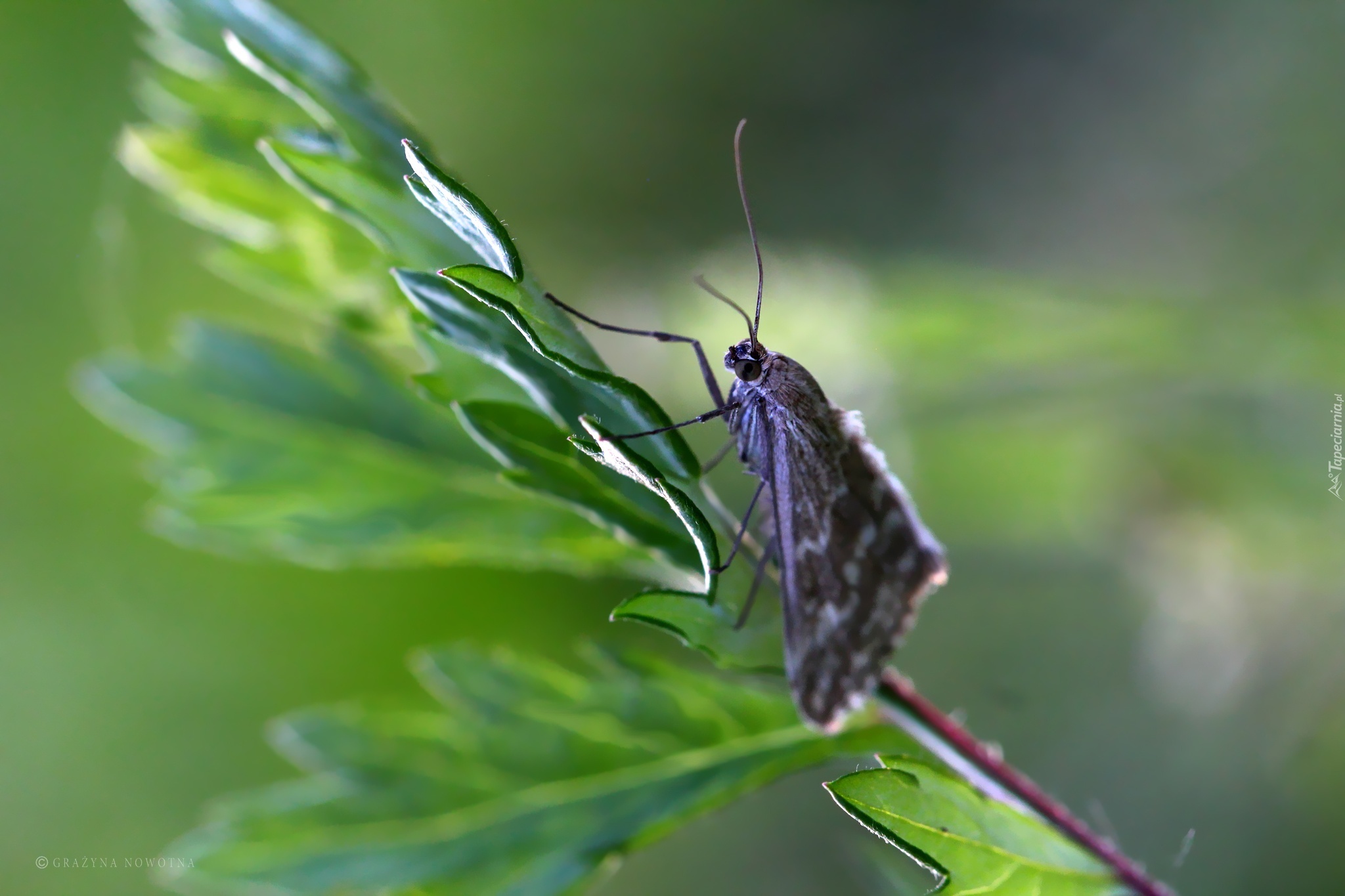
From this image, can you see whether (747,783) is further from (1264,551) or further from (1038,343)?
(1264,551)

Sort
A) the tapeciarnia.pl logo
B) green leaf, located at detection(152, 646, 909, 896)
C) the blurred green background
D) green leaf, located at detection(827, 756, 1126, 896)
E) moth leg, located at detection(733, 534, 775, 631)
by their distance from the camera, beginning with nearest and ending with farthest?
green leaf, located at detection(827, 756, 1126, 896)
moth leg, located at detection(733, 534, 775, 631)
green leaf, located at detection(152, 646, 909, 896)
the tapeciarnia.pl logo
the blurred green background

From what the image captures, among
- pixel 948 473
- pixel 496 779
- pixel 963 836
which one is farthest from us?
pixel 948 473

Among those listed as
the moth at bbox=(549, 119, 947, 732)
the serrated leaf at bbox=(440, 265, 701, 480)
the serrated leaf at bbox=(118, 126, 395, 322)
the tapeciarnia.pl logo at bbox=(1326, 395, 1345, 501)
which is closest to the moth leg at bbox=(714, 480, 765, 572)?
the moth at bbox=(549, 119, 947, 732)

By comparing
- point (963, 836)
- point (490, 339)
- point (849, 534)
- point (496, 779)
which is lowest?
point (496, 779)

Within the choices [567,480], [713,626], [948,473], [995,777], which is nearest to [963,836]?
[995,777]

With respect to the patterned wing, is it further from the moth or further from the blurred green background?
the blurred green background

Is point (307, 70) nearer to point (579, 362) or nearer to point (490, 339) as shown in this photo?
point (490, 339)
